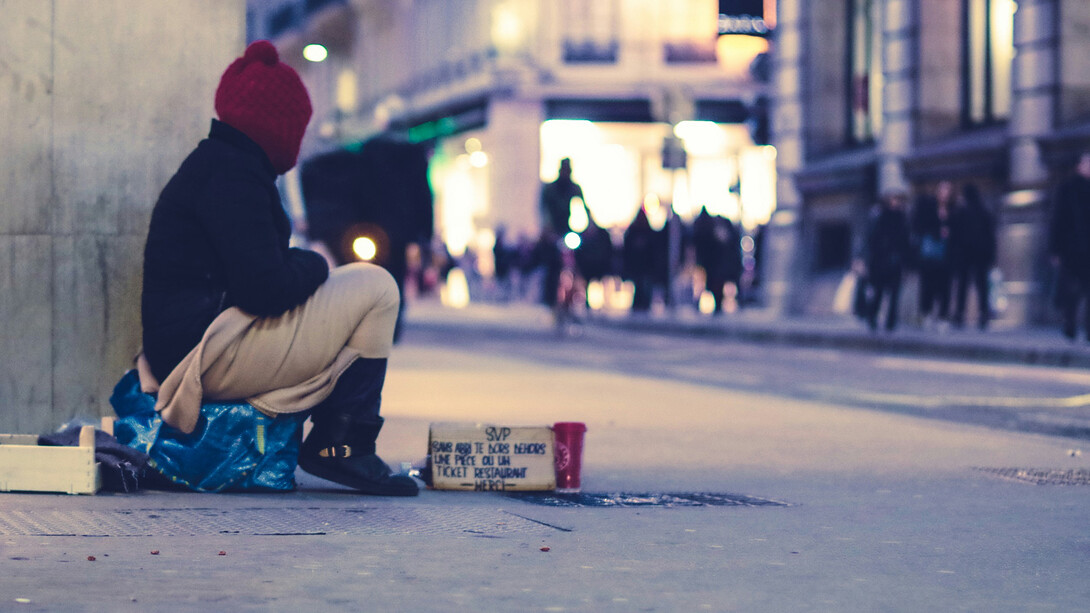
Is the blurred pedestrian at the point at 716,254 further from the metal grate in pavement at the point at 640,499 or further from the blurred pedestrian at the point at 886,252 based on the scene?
the metal grate in pavement at the point at 640,499

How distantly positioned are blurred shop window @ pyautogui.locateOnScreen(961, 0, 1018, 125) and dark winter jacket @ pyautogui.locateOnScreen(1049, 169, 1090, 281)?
21.0 feet

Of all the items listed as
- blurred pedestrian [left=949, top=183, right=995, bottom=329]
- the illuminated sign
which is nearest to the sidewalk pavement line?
blurred pedestrian [left=949, top=183, right=995, bottom=329]

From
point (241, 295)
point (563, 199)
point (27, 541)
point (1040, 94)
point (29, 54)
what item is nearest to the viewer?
point (27, 541)

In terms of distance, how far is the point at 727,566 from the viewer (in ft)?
15.9

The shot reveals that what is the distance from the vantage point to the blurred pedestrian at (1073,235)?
57.2 feet

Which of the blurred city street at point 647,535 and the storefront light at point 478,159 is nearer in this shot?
the blurred city street at point 647,535

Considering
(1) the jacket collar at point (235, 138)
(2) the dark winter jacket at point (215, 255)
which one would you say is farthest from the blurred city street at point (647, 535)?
(1) the jacket collar at point (235, 138)

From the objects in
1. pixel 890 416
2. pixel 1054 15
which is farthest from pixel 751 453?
pixel 1054 15

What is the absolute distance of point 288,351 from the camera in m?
5.94

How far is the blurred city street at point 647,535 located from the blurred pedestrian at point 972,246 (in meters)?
11.5

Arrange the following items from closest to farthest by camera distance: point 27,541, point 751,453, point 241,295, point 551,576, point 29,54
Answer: point 551,576, point 27,541, point 241,295, point 29,54, point 751,453

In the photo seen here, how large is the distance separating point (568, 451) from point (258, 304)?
4.11 ft

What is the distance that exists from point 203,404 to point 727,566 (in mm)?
1981

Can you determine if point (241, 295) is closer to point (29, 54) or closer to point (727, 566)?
point (29, 54)
